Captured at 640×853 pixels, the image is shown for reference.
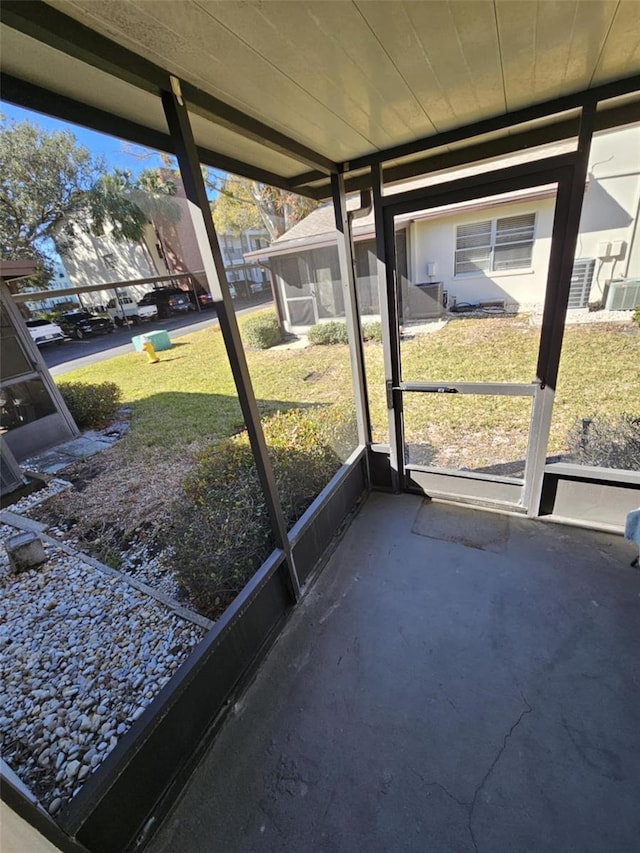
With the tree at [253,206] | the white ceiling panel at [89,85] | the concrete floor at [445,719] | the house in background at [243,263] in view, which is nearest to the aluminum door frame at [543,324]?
the concrete floor at [445,719]

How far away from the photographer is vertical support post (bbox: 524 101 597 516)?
1792 mm

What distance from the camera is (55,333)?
2068 millimetres

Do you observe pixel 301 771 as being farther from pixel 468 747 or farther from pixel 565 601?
pixel 565 601

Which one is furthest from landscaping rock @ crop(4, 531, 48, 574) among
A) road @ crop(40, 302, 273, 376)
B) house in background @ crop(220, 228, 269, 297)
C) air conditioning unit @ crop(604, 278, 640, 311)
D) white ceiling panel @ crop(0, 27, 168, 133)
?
air conditioning unit @ crop(604, 278, 640, 311)

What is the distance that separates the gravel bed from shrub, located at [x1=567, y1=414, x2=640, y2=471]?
288 cm

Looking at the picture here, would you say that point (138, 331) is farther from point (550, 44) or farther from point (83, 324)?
point (550, 44)

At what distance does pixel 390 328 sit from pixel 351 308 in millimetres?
342

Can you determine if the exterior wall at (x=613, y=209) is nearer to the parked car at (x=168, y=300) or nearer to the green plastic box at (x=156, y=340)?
the parked car at (x=168, y=300)

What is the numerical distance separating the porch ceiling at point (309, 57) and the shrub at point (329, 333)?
1282mm

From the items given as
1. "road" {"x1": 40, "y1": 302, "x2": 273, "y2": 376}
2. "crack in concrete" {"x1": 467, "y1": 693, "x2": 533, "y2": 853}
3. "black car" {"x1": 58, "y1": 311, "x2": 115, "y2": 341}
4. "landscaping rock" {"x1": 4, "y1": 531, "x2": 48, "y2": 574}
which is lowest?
"crack in concrete" {"x1": 467, "y1": 693, "x2": 533, "y2": 853}

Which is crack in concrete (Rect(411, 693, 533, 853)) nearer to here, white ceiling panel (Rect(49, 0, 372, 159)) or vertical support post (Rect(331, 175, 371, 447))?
vertical support post (Rect(331, 175, 371, 447))

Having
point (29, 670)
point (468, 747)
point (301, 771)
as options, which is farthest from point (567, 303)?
point (29, 670)

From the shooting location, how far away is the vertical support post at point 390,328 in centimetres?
234

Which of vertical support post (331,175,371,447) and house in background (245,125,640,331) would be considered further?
vertical support post (331,175,371,447)
